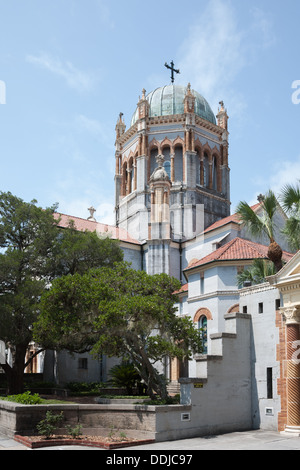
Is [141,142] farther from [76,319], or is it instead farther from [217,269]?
[76,319]

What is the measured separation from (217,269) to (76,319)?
1202cm

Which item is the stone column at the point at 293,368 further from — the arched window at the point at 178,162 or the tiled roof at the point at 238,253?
the arched window at the point at 178,162

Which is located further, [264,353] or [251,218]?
[251,218]

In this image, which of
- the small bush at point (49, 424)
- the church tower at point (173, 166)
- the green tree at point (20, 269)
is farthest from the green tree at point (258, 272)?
the church tower at point (173, 166)

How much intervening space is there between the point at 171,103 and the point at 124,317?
41108 mm

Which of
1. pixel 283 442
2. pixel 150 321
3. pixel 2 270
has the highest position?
pixel 2 270

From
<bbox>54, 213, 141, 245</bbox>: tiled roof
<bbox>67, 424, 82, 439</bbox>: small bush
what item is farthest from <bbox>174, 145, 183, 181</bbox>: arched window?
<bbox>67, 424, 82, 439</bbox>: small bush

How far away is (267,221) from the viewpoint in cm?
2036

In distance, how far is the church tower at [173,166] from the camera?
48.4m

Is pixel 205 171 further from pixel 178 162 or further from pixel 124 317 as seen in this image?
pixel 124 317

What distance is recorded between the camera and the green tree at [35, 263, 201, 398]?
18.2 meters

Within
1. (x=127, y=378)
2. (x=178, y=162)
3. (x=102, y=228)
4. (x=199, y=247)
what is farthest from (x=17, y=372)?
(x=178, y=162)
